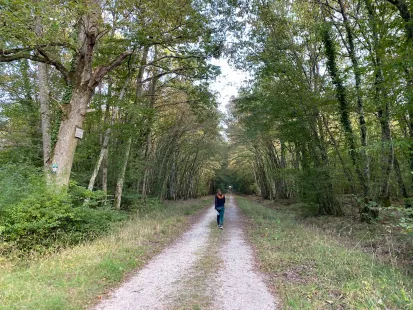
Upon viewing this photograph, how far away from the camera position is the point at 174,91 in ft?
55.9

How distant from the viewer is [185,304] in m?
3.91

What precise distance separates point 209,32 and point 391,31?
20.7 ft

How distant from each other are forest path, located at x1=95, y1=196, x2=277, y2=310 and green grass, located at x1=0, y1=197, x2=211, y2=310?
319 mm

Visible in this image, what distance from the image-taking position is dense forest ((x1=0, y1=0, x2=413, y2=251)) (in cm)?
685

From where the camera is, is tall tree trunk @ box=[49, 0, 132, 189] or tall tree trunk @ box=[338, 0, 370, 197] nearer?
tall tree trunk @ box=[49, 0, 132, 189]

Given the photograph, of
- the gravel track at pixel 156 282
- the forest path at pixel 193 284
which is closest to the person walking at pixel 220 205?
the gravel track at pixel 156 282

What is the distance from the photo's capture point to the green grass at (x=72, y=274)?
12.2ft

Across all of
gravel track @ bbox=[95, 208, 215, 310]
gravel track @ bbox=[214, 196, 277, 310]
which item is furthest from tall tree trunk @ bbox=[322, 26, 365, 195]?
gravel track @ bbox=[95, 208, 215, 310]

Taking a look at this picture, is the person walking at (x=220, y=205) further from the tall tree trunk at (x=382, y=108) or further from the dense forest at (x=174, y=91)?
the tall tree trunk at (x=382, y=108)

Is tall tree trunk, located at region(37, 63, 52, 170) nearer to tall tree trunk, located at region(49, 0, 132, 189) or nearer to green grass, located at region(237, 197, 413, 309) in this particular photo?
tall tree trunk, located at region(49, 0, 132, 189)

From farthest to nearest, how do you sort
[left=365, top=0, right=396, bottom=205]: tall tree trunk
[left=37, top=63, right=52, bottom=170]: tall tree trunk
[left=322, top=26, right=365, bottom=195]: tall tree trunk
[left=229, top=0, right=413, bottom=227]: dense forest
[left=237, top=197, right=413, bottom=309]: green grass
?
1. [left=322, top=26, right=365, bottom=195]: tall tree trunk
2. [left=229, top=0, right=413, bottom=227]: dense forest
3. [left=37, top=63, right=52, bottom=170]: tall tree trunk
4. [left=365, top=0, right=396, bottom=205]: tall tree trunk
5. [left=237, top=197, right=413, bottom=309]: green grass

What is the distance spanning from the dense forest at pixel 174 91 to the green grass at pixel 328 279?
114 cm

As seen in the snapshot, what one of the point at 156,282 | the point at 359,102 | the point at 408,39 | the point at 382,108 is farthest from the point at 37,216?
the point at 359,102

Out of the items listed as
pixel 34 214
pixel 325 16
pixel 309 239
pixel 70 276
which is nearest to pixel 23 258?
pixel 34 214
